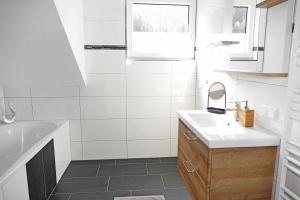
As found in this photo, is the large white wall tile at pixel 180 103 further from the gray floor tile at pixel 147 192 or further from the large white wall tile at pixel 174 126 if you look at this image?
the gray floor tile at pixel 147 192

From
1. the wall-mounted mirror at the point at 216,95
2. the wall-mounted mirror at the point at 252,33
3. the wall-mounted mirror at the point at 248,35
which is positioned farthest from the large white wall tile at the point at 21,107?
the wall-mounted mirror at the point at 248,35

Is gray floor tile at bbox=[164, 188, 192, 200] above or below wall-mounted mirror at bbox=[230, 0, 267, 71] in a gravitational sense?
below

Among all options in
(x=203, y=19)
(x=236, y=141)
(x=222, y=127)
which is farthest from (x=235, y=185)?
(x=203, y=19)

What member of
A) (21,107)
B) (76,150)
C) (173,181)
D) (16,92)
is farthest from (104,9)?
(173,181)

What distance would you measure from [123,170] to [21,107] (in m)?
1.48

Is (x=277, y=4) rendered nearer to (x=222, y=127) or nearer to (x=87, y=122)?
(x=222, y=127)

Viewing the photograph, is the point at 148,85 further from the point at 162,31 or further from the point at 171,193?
the point at 171,193

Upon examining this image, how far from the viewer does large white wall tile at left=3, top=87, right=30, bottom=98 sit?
2746 millimetres

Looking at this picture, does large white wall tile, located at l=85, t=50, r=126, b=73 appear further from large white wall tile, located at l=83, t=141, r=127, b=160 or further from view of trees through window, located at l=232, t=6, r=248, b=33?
view of trees through window, located at l=232, t=6, r=248, b=33

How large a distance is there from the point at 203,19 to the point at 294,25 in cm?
144

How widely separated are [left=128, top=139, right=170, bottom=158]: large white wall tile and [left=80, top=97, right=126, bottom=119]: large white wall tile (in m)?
0.44

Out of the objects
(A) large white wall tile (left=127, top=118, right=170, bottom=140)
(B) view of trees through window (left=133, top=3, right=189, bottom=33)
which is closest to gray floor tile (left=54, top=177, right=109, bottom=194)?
(A) large white wall tile (left=127, top=118, right=170, bottom=140)

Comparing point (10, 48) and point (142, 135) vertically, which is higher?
point (10, 48)

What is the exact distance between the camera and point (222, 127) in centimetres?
195
